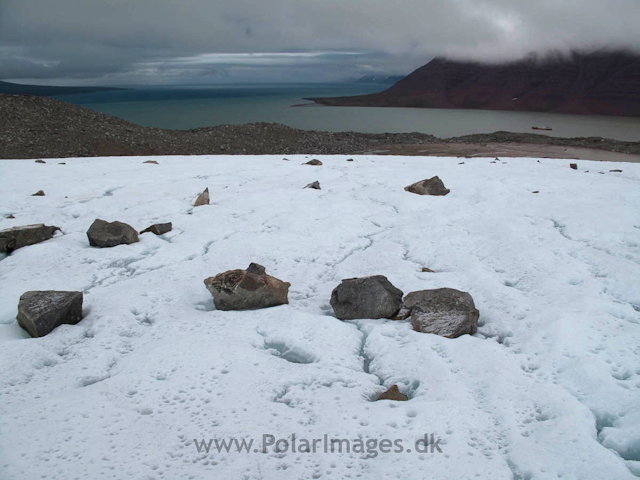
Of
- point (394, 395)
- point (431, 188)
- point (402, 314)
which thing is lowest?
point (394, 395)

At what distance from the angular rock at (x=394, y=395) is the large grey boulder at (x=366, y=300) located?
1149mm

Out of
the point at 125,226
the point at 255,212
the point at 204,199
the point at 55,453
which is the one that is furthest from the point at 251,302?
the point at 204,199

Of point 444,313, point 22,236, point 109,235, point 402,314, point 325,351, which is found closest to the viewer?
point 325,351

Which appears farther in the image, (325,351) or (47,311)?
(47,311)

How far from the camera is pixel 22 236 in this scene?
5.66m

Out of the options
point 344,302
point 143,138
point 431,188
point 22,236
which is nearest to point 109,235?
point 22,236

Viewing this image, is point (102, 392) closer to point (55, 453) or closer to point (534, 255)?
point (55, 453)

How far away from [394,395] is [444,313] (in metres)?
1.21

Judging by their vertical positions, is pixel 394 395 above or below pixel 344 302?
below

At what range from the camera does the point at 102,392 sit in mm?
2932

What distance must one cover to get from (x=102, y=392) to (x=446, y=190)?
7.12 metres

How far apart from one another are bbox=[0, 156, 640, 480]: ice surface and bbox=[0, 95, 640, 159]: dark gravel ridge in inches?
613

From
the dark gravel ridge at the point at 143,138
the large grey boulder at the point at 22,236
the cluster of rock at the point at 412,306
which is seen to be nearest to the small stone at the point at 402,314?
the cluster of rock at the point at 412,306

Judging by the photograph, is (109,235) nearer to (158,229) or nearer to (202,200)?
(158,229)
